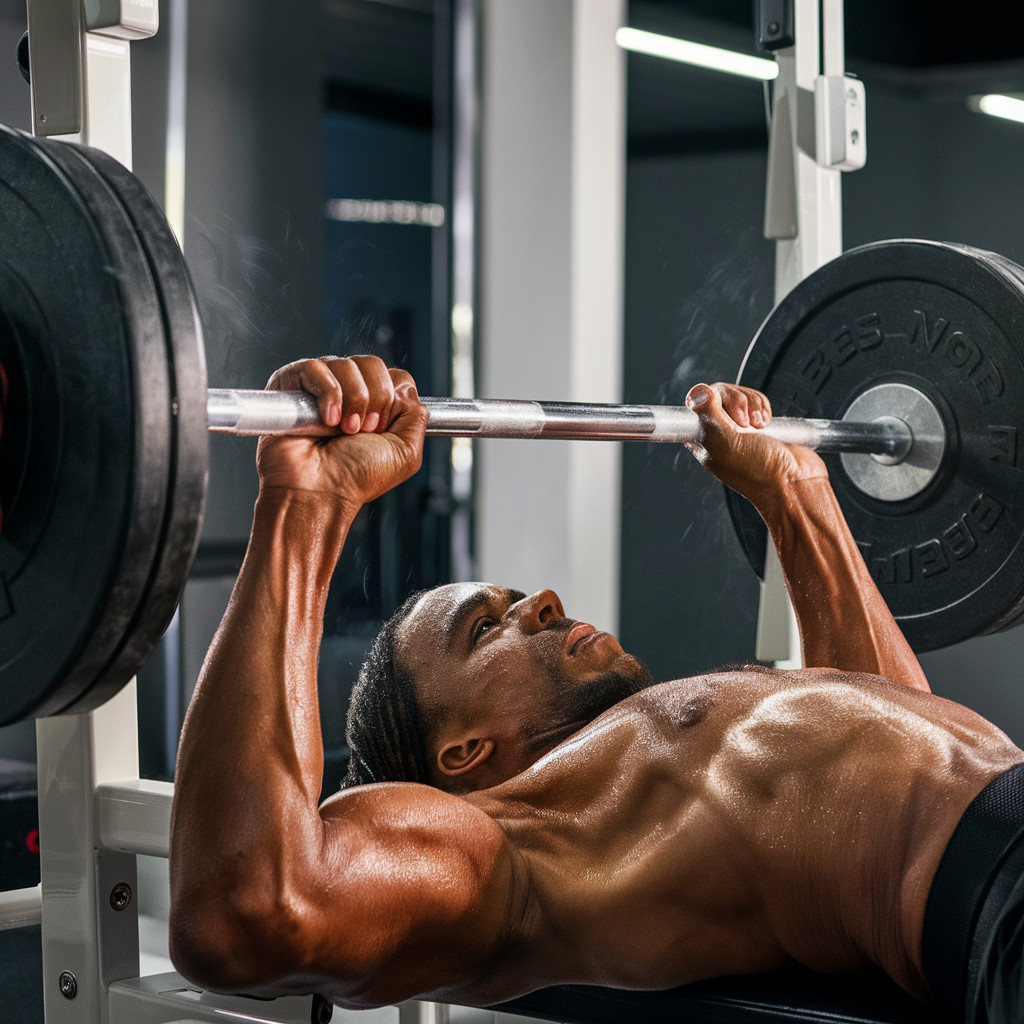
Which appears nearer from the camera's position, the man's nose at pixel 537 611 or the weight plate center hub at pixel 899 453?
the man's nose at pixel 537 611

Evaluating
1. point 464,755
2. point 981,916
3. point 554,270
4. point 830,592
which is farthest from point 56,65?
point 554,270

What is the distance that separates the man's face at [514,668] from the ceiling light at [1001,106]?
2.18 m

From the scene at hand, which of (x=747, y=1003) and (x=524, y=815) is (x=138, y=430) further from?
(x=747, y=1003)

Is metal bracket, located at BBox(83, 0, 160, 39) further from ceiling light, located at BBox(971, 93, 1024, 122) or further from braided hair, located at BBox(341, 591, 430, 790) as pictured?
ceiling light, located at BBox(971, 93, 1024, 122)

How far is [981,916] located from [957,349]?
1.01 m

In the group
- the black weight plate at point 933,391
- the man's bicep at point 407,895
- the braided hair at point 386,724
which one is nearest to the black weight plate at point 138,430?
the man's bicep at point 407,895

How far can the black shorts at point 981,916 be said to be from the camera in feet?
3.45

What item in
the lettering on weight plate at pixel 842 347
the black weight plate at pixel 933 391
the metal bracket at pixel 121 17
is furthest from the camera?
the lettering on weight plate at pixel 842 347

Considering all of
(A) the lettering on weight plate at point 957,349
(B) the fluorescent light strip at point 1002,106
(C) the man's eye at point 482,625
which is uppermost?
(B) the fluorescent light strip at point 1002,106

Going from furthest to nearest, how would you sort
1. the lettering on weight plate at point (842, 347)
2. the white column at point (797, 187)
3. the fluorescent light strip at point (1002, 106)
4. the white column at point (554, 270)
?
1. the fluorescent light strip at point (1002, 106)
2. the white column at point (554, 270)
3. the white column at point (797, 187)
4. the lettering on weight plate at point (842, 347)

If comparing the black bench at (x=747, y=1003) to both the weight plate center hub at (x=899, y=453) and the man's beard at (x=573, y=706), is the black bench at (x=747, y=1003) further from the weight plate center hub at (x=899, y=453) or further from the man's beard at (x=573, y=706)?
the weight plate center hub at (x=899, y=453)

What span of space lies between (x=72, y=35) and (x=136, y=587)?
716 mm

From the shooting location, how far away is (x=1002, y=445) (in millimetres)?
1855

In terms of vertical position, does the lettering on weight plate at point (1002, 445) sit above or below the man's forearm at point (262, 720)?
above
